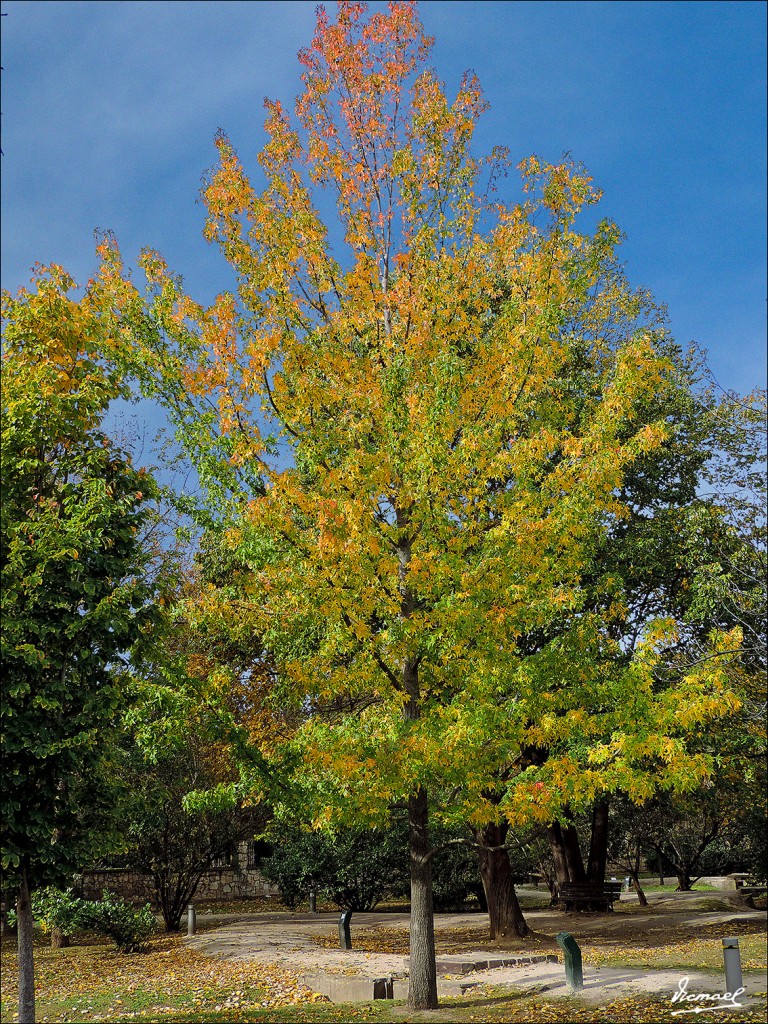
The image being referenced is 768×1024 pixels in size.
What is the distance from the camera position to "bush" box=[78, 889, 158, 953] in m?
16.1

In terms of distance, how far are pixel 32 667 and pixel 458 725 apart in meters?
4.20

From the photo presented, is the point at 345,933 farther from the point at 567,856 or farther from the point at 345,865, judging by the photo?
the point at 567,856

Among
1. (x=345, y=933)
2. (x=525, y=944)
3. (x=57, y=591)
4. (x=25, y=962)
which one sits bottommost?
(x=525, y=944)

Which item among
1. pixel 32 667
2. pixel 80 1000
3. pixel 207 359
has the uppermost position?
pixel 207 359

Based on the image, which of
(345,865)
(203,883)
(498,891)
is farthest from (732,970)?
(203,883)

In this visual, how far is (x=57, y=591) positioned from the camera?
27.5 feet

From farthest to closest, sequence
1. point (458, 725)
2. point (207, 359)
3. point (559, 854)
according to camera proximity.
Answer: point (559, 854), point (207, 359), point (458, 725)

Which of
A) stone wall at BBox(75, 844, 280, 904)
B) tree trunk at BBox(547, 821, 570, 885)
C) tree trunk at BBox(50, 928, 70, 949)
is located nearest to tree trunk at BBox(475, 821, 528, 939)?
tree trunk at BBox(547, 821, 570, 885)

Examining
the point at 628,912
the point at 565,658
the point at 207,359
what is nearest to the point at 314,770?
the point at 565,658

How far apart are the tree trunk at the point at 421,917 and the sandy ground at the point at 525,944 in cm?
103

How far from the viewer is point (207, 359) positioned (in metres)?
10.5

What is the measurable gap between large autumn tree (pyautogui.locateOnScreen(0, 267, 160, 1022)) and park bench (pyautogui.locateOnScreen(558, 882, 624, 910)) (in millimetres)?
15178

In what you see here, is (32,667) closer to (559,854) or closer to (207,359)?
(207,359)

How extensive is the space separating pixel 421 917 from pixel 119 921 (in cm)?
849
